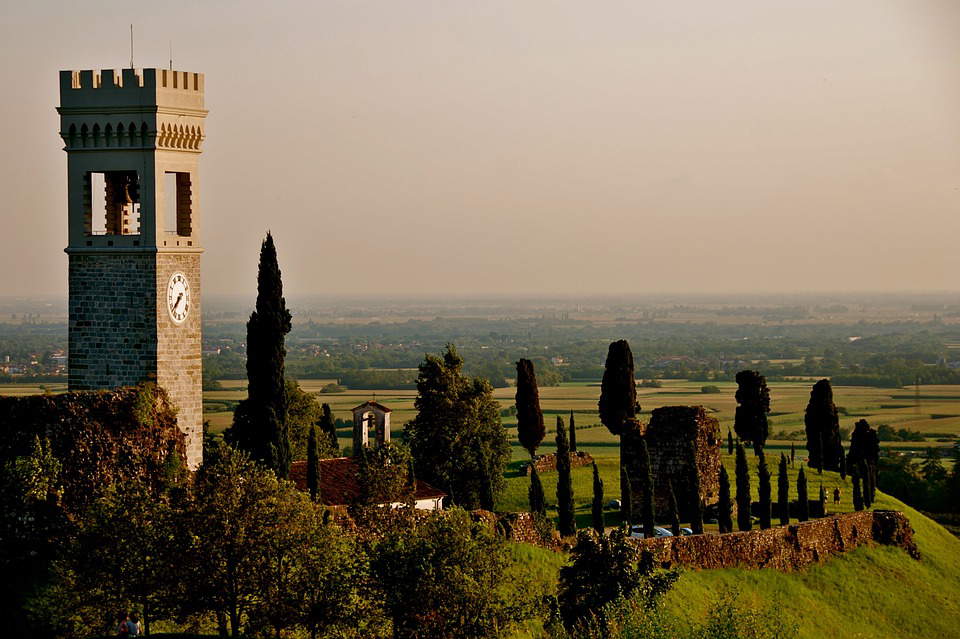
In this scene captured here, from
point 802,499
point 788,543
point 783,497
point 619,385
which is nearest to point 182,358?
point 788,543

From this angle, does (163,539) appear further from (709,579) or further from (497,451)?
(497,451)

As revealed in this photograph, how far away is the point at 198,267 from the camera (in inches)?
1812

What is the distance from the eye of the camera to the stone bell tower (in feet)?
145

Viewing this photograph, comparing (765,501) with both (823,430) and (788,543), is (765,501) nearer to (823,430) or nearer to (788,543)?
(788,543)

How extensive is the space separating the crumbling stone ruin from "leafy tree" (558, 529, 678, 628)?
2138 cm

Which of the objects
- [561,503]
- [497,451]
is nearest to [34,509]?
[561,503]

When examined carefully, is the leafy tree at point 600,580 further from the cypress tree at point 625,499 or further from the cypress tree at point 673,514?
the cypress tree at point 625,499

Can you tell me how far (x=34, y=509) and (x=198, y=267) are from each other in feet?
37.2

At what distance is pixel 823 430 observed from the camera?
78562 mm

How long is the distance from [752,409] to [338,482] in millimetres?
32809

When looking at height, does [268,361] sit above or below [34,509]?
above

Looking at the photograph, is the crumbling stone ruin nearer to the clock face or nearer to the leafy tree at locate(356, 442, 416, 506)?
the leafy tree at locate(356, 442, 416, 506)

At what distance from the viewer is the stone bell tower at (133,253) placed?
44.1m

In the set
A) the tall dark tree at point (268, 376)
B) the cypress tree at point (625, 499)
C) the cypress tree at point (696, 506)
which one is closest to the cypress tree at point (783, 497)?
the cypress tree at point (696, 506)
